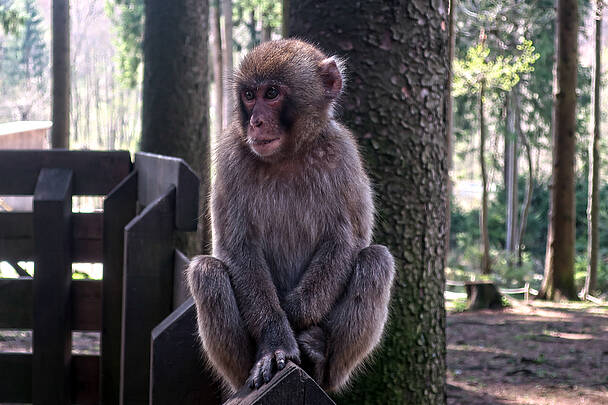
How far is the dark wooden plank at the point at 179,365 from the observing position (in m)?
2.42

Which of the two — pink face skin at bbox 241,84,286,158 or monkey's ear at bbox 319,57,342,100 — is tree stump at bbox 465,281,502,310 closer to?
monkey's ear at bbox 319,57,342,100

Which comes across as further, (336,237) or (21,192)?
(21,192)

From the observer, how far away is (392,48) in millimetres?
A: 3904

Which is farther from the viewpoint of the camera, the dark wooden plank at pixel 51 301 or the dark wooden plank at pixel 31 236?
the dark wooden plank at pixel 31 236

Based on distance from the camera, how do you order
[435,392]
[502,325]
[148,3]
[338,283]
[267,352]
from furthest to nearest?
[502,325] < [148,3] < [435,392] < [338,283] < [267,352]

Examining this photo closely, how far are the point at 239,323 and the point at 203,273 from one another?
241 millimetres

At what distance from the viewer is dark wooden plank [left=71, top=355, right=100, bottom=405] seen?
3771 millimetres

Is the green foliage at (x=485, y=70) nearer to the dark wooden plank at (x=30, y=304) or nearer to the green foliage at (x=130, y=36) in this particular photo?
the green foliage at (x=130, y=36)

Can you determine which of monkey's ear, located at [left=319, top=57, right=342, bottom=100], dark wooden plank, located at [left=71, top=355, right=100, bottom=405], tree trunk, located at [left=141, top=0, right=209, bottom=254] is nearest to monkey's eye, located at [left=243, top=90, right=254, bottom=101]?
monkey's ear, located at [left=319, top=57, right=342, bottom=100]

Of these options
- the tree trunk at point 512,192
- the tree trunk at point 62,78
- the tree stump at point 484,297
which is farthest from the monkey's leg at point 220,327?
the tree trunk at point 512,192

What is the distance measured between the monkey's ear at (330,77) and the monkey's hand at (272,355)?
3.54 feet

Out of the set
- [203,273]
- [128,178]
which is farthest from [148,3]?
[203,273]

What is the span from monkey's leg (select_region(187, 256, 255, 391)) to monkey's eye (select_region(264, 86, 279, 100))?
75 centimetres

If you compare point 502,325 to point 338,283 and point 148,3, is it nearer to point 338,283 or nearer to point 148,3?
point 148,3
